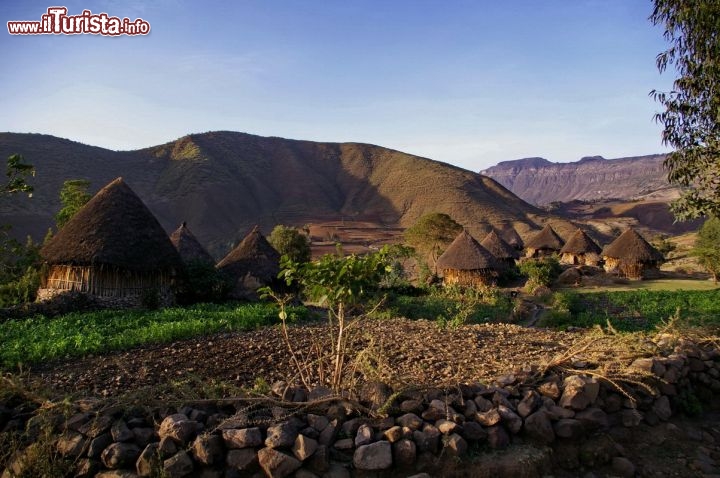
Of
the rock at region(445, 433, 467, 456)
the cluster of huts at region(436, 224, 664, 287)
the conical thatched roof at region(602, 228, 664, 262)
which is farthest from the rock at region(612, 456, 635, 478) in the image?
the conical thatched roof at region(602, 228, 664, 262)

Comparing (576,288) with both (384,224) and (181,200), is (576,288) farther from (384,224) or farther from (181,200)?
(181,200)

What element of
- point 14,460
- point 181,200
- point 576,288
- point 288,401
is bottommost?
point 576,288

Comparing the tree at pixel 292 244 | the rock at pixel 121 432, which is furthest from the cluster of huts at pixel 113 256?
the tree at pixel 292 244

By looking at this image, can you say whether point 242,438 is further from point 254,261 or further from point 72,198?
point 72,198

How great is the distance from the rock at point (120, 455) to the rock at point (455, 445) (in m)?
2.38

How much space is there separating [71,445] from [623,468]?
453cm

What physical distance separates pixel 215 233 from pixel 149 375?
177ft

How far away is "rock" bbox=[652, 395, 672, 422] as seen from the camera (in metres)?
5.01

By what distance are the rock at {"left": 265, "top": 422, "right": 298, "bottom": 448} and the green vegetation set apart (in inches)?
386

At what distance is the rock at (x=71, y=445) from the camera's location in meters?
3.91

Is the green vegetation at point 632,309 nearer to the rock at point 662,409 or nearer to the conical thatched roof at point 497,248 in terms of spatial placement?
the rock at point 662,409

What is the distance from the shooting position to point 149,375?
657 centimetres

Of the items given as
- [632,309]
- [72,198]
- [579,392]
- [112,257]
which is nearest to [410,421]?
[579,392]

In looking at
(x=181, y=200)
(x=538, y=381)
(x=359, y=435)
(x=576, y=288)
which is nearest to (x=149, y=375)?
(x=359, y=435)
